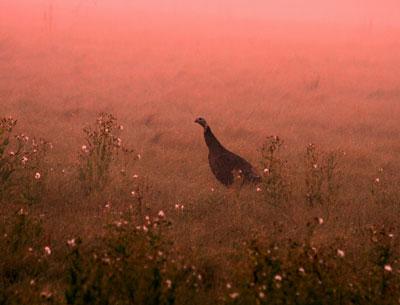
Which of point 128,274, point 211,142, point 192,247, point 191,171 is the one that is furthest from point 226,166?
point 128,274

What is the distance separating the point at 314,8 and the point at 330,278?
6193 centimetres

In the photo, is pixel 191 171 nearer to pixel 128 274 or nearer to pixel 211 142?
pixel 211 142

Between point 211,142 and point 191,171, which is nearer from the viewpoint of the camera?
point 211,142

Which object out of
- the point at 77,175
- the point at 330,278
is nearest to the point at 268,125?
the point at 77,175

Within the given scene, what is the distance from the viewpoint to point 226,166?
9578 millimetres

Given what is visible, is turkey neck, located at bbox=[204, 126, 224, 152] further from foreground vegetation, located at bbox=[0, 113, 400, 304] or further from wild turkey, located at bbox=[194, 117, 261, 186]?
foreground vegetation, located at bbox=[0, 113, 400, 304]

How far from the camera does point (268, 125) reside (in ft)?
47.9

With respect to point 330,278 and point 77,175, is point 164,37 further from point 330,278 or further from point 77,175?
point 330,278

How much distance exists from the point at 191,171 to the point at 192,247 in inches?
166

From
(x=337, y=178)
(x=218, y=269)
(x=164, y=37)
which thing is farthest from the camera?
(x=164, y=37)

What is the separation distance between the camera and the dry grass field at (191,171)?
5016mm

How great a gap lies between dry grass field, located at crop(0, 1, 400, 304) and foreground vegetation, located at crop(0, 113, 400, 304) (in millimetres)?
24

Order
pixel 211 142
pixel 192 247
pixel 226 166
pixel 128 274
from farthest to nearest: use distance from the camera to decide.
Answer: pixel 211 142 < pixel 226 166 < pixel 192 247 < pixel 128 274

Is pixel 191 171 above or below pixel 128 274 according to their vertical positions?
above
